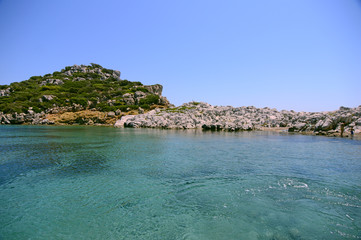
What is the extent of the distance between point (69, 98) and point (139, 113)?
38.9m

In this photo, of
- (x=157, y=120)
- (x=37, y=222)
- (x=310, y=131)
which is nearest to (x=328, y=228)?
(x=37, y=222)

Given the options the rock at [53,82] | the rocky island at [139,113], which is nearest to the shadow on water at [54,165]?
the rocky island at [139,113]

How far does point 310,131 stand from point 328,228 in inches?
2341

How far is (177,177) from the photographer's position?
1577cm

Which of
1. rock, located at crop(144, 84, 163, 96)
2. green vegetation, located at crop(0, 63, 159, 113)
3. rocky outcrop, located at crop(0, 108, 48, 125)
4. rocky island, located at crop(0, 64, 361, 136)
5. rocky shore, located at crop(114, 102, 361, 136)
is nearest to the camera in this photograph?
rocky shore, located at crop(114, 102, 361, 136)

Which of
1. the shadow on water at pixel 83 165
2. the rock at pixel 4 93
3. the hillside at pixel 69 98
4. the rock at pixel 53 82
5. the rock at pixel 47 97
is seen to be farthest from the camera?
the rock at pixel 53 82

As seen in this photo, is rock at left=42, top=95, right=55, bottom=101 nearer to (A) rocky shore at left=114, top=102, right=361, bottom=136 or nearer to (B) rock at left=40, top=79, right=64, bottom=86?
(B) rock at left=40, top=79, right=64, bottom=86

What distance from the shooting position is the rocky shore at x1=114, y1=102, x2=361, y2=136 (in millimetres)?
54109

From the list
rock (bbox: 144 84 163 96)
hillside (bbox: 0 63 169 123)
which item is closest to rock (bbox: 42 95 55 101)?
hillside (bbox: 0 63 169 123)

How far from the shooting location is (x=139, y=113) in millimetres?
98125

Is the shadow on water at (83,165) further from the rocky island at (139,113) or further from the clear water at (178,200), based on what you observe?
the rocky island at (139,113)

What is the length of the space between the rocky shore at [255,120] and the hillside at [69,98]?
23.0m

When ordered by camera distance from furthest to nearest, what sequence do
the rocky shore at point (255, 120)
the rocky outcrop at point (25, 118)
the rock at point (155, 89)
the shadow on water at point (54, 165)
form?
the rock at point (155, 89), the rocky outcrop at point (25, 118), the rocky shore at point (255, 120), the shadow on water at point (54, 165)

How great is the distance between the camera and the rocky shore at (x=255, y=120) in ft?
178
